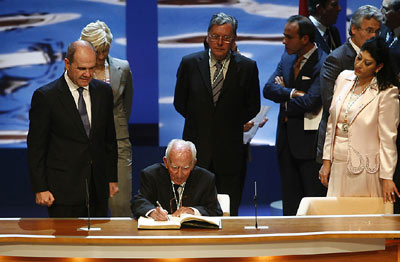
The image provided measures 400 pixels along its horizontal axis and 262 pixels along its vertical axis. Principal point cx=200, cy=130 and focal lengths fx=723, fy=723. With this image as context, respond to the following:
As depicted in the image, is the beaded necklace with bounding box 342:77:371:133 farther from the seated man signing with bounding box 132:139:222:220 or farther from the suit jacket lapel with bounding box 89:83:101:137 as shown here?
the suit jacket lapel with bounding box 89:83:101:137

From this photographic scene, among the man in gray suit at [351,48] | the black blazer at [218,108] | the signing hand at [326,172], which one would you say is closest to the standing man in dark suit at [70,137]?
the black blazer at [218,108]

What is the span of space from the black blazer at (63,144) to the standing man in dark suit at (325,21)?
7.56ft

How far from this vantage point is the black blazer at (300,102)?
17.8 ft

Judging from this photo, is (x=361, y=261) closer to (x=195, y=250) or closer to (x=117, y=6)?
(x=195, y=250)

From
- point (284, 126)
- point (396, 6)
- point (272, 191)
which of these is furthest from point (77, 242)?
point (272, 191)

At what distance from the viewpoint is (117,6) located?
744 cm

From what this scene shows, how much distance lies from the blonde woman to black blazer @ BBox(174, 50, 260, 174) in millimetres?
484

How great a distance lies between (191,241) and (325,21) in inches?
122

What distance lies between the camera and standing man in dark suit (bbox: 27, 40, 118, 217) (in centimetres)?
401

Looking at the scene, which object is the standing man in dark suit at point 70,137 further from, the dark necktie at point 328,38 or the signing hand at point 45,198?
the dark necktie at point 328,38

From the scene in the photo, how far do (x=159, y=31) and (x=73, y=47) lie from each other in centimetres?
342

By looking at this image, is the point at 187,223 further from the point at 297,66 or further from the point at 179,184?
the point at 297,66

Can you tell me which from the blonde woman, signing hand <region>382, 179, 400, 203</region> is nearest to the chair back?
signing hand <region>382, 179, 400, 203</region>

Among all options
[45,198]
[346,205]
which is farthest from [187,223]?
[346,205]
